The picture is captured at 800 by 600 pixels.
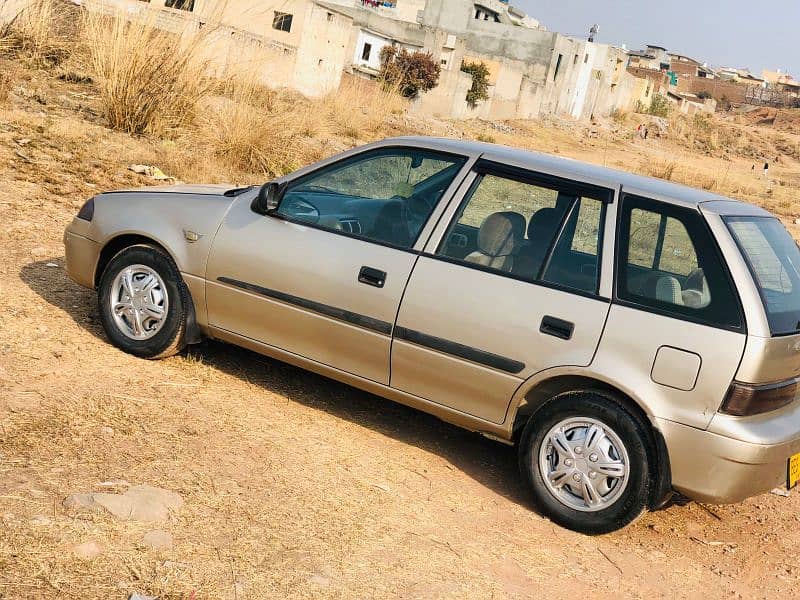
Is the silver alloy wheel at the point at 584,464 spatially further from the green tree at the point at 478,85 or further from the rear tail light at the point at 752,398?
the green tree at the point at 478,85

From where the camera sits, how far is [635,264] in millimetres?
4781

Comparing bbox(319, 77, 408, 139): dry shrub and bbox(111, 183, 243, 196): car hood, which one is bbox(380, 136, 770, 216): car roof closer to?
bbox(111, 183, 243, 196): car hood

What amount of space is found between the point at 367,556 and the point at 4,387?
6.98 feet

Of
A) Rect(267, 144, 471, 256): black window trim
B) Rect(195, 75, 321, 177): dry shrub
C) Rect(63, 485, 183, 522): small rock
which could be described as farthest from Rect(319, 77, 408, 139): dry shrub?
Rect(63, 485, 183, 522): small rock

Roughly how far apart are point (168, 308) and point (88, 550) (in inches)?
90.1

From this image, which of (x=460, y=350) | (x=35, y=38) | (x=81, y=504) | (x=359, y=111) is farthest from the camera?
(x=359, y=111)

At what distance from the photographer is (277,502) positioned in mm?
4402

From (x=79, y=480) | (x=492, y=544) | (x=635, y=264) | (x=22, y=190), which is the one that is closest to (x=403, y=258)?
(x=635, y=264)

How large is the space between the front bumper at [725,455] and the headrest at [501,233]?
1.14 metres

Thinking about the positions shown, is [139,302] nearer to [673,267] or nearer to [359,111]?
[673,267]

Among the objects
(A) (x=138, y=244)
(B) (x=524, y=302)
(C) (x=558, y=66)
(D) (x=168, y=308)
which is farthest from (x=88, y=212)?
(C) (x=558, y=66)

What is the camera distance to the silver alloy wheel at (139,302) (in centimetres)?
579

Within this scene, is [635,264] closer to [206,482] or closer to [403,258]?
[403,258]

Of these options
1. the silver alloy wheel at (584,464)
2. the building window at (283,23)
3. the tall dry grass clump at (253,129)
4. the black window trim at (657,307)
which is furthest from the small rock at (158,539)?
the building window at (283,23)
